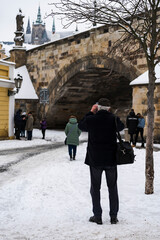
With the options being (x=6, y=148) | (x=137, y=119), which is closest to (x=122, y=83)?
(x=137, y=119)

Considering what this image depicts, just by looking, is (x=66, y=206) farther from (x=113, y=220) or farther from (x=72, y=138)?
(x=72, y=138)

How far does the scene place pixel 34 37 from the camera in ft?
391

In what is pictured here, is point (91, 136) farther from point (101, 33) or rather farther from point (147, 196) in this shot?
point (101, 33)

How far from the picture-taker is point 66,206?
180 inches

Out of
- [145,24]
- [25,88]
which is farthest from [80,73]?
[145,24]

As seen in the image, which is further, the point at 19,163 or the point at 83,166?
the point at 19,163

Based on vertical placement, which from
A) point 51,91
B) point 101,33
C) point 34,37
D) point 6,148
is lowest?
point 6,148

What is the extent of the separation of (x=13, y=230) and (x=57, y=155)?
629 cm

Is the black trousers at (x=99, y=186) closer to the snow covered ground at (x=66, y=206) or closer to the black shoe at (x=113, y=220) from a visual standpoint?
the black shoe at (x=113, y=220)

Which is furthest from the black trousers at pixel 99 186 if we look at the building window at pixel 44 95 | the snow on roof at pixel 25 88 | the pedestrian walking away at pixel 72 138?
the snow on roof at pixel 25 88

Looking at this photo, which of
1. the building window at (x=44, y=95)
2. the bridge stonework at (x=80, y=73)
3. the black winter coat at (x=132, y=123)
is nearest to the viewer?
the black winter coat at (x=132, y=123)

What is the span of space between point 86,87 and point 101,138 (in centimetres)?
1732

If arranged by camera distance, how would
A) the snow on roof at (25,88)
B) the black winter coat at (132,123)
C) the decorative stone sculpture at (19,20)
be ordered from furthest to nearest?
1. the snow on roof at (25,88)
2. the decorative stone sculpture at (19,20)
3. the black winter coat at (132,123)

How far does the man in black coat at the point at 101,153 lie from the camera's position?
376 centimetres
